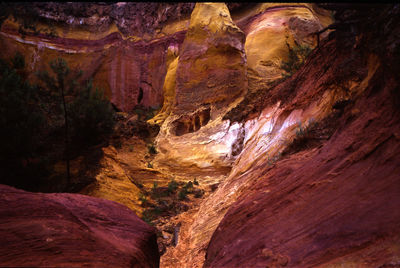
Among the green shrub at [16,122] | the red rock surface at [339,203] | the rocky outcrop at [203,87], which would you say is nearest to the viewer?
the red rock surface at [339,203]

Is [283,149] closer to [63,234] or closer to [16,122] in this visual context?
[63,234]

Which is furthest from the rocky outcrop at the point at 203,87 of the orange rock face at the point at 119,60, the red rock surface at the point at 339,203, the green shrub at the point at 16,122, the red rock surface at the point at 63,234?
the orange rock face at the point at 119,60

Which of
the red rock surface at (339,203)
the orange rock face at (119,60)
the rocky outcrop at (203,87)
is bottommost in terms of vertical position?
the red rock surface at (339,203)

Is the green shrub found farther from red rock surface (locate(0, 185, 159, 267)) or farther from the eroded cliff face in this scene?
red rock surface (locate(0, 185, 159, 267))

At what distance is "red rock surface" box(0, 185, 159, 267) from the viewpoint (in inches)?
95.4

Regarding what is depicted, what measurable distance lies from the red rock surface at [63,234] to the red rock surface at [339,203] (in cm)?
122

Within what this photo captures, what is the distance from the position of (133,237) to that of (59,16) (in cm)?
3004

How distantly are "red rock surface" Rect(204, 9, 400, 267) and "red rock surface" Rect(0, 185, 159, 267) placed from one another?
4.00 ft

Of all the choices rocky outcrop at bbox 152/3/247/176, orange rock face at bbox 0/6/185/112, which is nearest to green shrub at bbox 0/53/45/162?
rocky outcrop at bbox 152/3/247/176

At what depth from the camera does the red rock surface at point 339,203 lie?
2328mm

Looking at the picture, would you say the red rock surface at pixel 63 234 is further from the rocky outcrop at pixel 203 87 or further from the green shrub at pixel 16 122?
the rocky outcrop at pixel 203 87

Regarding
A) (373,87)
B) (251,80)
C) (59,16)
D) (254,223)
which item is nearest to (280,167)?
(254,223)

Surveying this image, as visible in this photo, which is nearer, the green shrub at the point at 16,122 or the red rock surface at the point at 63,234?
the red rock surface at the point at 63,234

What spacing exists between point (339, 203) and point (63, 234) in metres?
2.77
